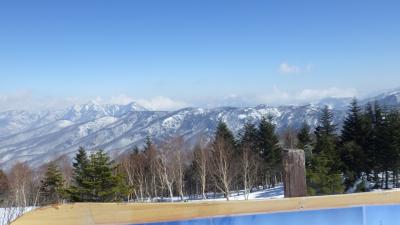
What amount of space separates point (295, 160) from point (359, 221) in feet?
2.59

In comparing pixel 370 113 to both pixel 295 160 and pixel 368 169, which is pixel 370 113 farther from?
pixel 295 160

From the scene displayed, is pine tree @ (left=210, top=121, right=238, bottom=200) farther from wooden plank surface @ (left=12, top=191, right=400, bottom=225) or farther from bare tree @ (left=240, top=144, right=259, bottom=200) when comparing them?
wooden plank surface @ (left=12, top=191, right=400, bottom=225)

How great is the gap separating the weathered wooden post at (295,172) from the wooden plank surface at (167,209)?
559mm

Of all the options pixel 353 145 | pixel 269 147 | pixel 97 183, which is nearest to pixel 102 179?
pixel 97 183

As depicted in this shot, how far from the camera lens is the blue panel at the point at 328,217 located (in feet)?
10.4

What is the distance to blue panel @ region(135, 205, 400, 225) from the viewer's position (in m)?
3.16

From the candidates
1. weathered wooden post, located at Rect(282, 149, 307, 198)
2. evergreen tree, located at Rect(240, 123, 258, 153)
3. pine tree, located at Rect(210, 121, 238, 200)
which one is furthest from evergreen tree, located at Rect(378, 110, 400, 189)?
weathered wooden post, located at Rect(282, 149, 307, 198)

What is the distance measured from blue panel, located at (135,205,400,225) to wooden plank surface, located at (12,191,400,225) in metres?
0.04

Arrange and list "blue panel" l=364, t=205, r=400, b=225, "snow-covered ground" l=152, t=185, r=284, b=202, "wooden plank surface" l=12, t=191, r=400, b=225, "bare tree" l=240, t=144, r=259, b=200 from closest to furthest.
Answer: "wooden plank surface" l=12, t=191, r=400, b=225 → "blue panel" l=364, t=205, r=400, b=225 → "bare tree" l=240, t=144, r=259, b=200 → "snow-covered ground" l=152, t=185, r=284, b=202

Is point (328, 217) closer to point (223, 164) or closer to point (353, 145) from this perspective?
point (223, 164)

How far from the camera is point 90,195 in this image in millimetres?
27250

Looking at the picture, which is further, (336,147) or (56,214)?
(336,147)

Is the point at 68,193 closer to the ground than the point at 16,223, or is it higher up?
closer to the ground

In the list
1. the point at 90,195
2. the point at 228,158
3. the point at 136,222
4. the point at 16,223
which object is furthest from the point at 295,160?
the point at 228,158
